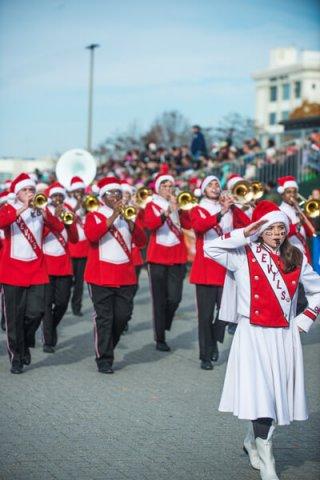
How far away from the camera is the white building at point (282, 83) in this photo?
85.8 meters

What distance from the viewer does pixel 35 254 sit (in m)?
10.4

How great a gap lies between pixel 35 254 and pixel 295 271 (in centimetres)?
430

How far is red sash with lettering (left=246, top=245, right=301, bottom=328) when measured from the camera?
255 inches

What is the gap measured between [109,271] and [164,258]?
163 centimetres

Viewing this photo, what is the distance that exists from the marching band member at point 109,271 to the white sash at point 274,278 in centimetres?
375

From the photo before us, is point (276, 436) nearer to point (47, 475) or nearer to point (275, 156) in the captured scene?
point (47, 475)

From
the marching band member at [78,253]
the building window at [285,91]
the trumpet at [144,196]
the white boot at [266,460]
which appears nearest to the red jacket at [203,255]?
the trumpet at [144,196]

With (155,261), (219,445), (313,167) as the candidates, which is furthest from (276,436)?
(313,167)

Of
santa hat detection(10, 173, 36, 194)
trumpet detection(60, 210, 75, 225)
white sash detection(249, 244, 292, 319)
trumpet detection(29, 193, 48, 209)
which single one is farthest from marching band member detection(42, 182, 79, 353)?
white sash detection(249, 244, 292, 319)

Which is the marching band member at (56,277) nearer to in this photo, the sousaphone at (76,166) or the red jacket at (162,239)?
the red jacket at (162,239)

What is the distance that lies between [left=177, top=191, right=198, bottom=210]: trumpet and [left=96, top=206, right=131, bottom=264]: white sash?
1091mm

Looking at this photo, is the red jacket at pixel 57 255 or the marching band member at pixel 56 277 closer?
the marching band member at pixel 56 277

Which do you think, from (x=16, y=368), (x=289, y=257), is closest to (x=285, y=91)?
(x=16, y=368)

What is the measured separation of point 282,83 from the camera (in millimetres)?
94875
